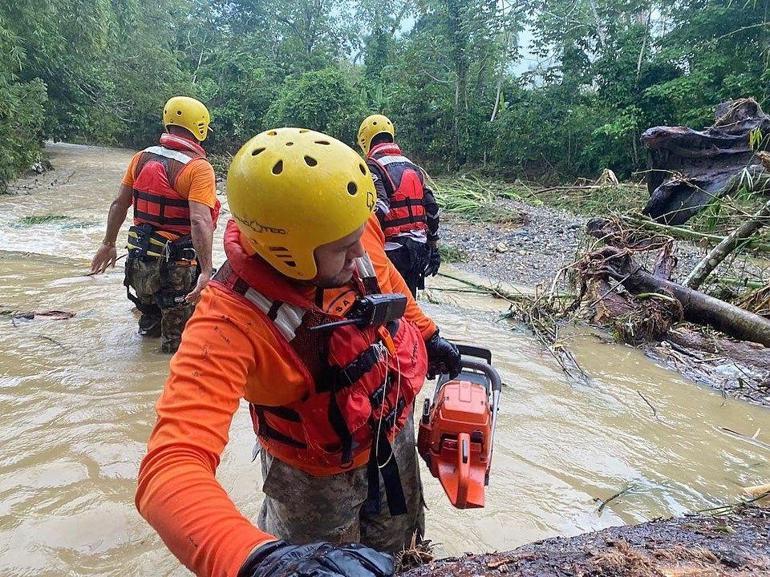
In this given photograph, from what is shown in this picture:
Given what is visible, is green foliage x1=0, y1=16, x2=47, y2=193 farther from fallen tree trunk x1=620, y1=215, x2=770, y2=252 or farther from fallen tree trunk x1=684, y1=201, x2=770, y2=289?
fallen tree trunk x1=684, y1=201, x2=770, y2=289

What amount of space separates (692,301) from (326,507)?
5101mm

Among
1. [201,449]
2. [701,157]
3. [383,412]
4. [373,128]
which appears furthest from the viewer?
[701,157]

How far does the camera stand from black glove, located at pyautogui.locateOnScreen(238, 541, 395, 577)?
1.04 m

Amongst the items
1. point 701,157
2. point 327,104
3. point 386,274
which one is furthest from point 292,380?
point 327,104

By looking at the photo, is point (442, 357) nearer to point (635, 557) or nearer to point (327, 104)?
point (635, 557)

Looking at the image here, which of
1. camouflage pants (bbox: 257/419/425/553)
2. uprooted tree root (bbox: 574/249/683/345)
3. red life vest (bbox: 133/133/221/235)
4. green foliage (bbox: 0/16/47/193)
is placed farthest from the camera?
green foliage (bbox: 0/16/47/193)

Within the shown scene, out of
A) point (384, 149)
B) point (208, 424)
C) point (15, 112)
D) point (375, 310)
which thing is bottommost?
point (208, 424)

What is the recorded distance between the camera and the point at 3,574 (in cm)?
264

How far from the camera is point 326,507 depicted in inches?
73.4

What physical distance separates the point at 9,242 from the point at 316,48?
2579 centimetres

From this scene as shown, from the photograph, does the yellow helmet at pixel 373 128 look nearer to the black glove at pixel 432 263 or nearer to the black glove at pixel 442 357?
the black glove at pixel 432 263

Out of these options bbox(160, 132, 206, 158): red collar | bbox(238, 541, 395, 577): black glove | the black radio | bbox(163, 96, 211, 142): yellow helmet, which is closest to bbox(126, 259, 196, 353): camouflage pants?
bbox(160, 132, 206, 158): red collar

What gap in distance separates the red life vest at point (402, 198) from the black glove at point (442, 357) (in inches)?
88.7

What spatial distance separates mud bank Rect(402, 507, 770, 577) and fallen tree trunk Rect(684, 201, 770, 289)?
4511mm
